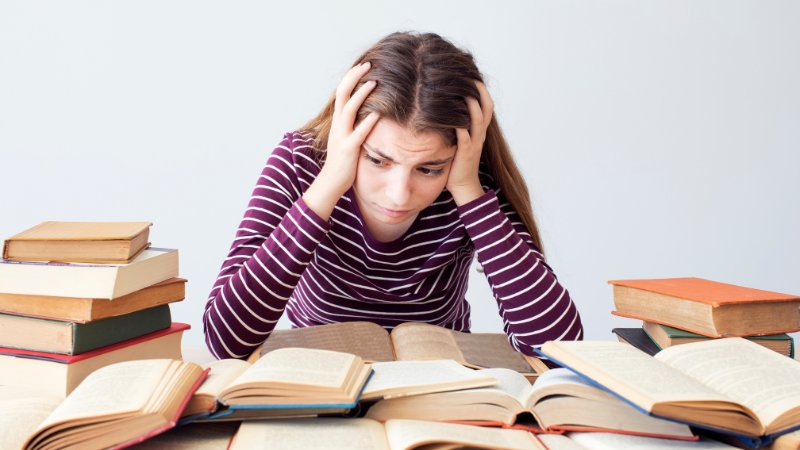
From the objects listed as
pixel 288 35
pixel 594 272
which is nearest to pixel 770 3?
pixel 594 272

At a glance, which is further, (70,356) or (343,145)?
(343,145)

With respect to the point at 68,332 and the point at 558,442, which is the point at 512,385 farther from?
the point at 68,332

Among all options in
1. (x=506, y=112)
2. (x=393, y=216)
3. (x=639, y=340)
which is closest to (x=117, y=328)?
(x=393, y=216)

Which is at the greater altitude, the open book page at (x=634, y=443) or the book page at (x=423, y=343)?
the open book page at (x=634, y=443)

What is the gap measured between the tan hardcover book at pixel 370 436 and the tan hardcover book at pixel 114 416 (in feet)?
0.24

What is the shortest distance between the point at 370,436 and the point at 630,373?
0.28 meters

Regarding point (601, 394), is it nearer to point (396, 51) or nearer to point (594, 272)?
point (396, 51)

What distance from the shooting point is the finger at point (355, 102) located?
1424 millimetres

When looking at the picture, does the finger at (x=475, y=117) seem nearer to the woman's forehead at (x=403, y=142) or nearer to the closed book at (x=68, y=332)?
the woman's forehead at (x=403, y=142)

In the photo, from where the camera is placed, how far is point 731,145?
129 inches

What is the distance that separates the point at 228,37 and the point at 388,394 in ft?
8.78

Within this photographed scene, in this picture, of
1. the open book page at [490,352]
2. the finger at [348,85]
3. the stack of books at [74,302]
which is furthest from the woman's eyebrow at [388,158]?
the stack of books at [74,302]

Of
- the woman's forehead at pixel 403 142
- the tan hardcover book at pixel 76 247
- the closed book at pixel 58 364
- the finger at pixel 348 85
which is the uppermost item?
the finger at pixel 348 85

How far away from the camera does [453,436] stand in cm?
74
